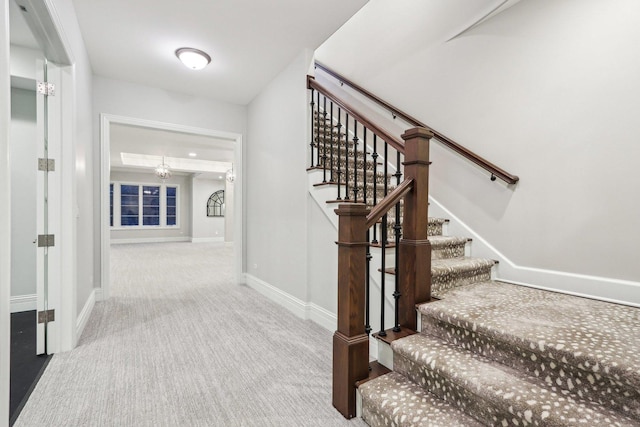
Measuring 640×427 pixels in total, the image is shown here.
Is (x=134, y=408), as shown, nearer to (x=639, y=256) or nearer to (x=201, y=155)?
(x=639, y=256)

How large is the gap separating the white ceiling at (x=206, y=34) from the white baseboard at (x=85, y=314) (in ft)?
8.42

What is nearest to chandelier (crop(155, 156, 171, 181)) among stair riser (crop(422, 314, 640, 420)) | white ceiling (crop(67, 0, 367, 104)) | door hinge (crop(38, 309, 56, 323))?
white ceiling (crop(67, 0, 367, 104))

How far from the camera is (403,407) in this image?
135cm

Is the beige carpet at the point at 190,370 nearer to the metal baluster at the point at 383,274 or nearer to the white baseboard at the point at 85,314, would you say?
the white baseboard at the point at 85,314

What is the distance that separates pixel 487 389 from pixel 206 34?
336 centimetres

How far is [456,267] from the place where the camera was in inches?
84.3

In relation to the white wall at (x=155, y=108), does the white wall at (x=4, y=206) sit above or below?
below

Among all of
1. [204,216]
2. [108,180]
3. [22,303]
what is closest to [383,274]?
[108,180]

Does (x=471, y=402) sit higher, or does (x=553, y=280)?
(x=553, y=280)

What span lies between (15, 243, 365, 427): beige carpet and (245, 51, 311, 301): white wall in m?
0.54

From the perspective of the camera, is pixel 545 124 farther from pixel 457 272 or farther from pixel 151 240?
pixel 151 240

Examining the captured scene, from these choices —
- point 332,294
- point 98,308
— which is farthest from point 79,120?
point 332,294

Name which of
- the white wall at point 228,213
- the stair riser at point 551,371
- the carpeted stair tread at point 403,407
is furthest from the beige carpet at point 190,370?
the white wall at point 228,213

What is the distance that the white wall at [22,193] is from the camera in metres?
3.13
